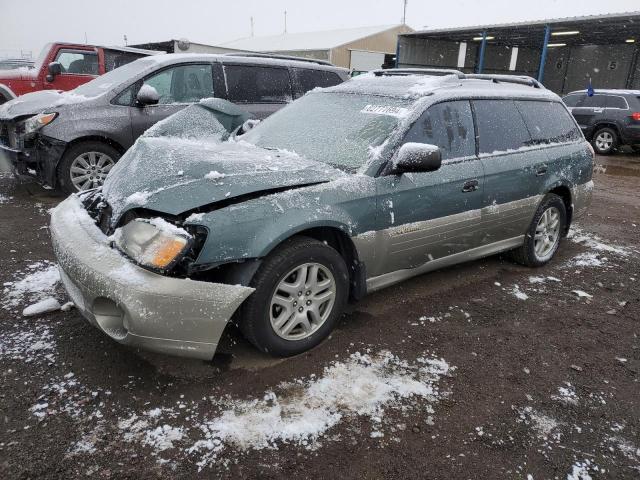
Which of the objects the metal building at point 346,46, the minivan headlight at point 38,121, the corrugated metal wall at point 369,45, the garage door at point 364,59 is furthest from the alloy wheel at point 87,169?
the corrugated metal wall at point 369,45

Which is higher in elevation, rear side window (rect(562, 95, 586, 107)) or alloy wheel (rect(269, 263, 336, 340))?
rear side window (rect(562, 95, 586, 107))

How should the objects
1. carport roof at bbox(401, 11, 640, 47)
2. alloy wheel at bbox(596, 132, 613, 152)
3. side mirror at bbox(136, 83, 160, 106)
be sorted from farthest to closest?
carport roof at bbox(401, 11, 640, 47), alloy wheel at bbox(596, 132, 613, 152), side mirror at bbox(136, 83, 160, 106)

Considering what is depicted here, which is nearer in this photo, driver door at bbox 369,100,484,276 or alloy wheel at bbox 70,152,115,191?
driver door at bbox 369,100,484,276

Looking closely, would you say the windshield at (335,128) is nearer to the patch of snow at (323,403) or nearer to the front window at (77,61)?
the patch of snow at (323,403)

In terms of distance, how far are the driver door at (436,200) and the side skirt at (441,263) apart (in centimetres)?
4

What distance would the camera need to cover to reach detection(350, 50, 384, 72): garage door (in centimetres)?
3086

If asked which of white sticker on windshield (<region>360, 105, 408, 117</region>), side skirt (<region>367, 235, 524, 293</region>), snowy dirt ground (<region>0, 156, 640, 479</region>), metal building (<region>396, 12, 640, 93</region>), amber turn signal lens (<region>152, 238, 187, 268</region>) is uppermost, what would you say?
metal building (<region>396, 12, 640, 93</region>)

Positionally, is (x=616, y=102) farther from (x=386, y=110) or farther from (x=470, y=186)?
(x=386, y=110)

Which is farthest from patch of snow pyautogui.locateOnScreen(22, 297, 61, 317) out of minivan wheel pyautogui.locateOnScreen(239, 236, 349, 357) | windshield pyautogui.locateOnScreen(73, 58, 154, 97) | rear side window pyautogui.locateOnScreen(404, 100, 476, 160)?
windshield pyautogui.locateOnScreen(73, 58, 154, 97)

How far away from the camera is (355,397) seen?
252 cm

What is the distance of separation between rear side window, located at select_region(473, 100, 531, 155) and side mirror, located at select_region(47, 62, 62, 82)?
27.0 feet

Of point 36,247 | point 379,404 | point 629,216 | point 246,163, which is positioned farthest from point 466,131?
point 629,216

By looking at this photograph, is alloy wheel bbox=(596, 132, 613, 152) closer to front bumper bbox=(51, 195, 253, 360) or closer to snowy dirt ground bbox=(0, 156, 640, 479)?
snowy dirt ground bbox=(0, 156, 640, 479)

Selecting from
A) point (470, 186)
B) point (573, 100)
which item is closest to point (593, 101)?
point (573, 100)
